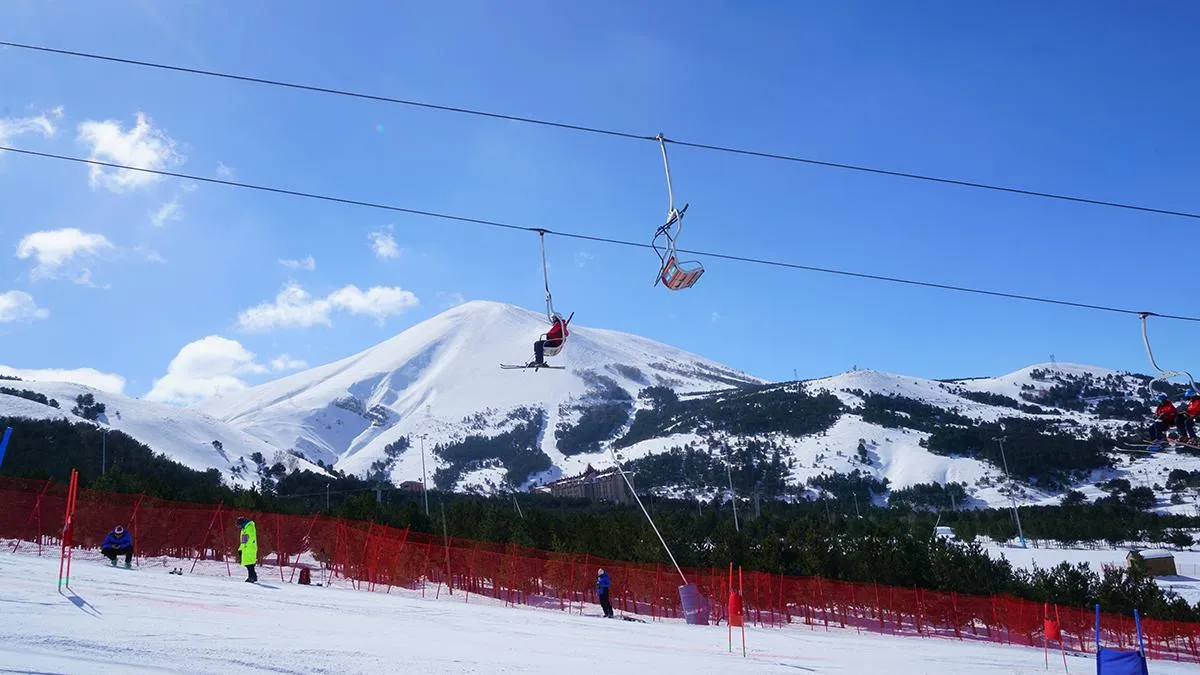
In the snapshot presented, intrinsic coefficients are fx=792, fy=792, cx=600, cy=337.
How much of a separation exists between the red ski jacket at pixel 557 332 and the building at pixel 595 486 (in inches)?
4520

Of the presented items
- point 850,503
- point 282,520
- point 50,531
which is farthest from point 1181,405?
point 850,503

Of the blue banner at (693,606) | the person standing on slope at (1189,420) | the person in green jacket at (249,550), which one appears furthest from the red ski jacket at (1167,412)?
the person in green jacket at (249,550)

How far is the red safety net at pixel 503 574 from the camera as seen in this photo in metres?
23.6

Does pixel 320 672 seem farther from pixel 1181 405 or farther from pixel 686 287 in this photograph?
pixel 1181 405

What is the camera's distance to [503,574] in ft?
88.8

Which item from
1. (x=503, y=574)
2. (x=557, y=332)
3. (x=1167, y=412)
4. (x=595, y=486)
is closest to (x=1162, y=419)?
(x=1167, y=412)

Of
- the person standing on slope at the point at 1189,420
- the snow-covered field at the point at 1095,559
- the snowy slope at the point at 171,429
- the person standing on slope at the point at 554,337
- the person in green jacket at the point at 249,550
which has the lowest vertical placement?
the snow-covered field at the point at 1095,559

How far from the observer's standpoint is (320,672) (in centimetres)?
845

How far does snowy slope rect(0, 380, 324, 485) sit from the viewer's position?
123m

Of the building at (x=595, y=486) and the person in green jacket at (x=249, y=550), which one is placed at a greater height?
the building at (x=595, y=486)

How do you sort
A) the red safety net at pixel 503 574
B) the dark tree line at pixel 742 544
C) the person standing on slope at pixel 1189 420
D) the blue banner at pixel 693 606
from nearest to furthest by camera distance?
the person standing on slope at pixel 1189 420, the red safety net at pixel 503 574, the blue banner at pixel 693 606, the dark tree line at pixel 742 544

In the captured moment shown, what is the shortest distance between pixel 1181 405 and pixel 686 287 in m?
10.6

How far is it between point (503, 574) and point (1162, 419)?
19.5 metres

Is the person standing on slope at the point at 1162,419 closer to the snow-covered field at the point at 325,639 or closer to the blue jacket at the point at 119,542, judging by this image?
the snow-covered field at the point at 325,639
